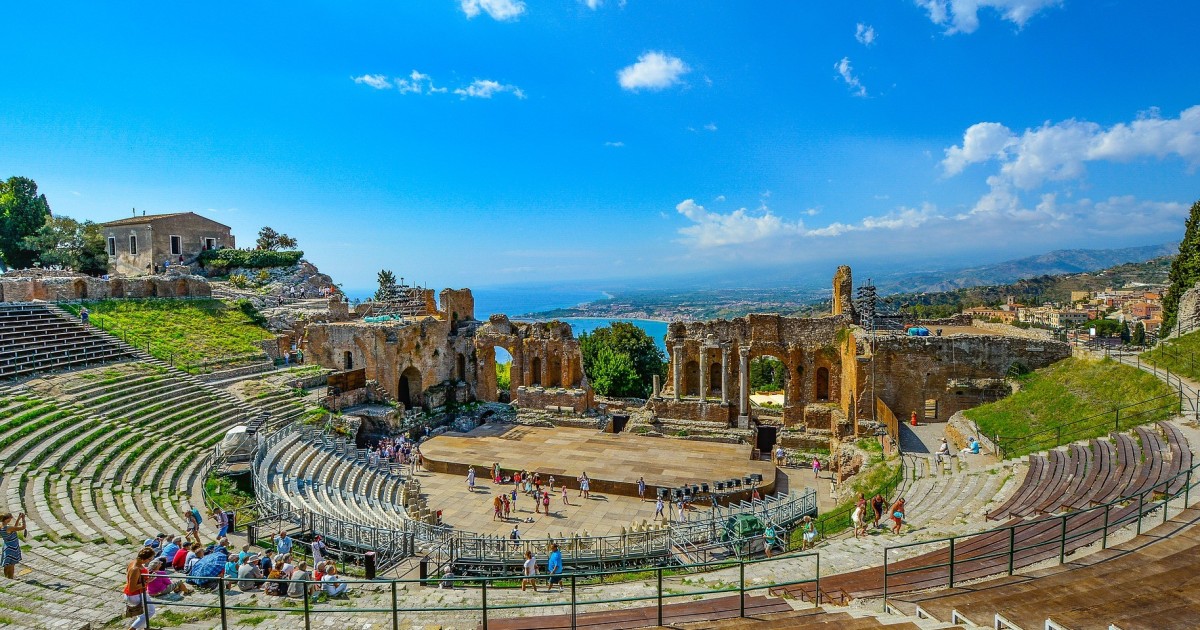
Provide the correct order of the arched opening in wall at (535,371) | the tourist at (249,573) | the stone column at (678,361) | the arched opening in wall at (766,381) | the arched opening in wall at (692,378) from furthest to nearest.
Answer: the arched opening in wall at (766,381)
the arched opening in wall at (535,371)
the arched opening in wall at (692,378)
the stone column at (678,361)
the tourist at (249,573)

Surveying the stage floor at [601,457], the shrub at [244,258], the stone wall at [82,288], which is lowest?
the stage floor at [601,457]

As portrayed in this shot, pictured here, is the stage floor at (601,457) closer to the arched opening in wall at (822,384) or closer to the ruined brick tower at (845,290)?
the arched opening in wall at (822,384)

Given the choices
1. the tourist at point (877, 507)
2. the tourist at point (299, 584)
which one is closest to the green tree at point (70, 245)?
the tourist at point (299, 584)

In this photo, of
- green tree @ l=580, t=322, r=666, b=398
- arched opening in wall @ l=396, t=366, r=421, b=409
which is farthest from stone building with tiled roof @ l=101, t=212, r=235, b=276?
green tree @ l=580, t=322, r=666, b=398

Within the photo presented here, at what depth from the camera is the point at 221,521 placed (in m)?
14.4

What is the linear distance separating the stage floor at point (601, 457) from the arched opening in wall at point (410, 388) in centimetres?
549

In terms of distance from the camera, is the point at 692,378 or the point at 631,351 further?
the point at 631,351

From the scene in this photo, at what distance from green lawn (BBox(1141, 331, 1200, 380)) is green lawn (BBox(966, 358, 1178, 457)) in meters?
1.27

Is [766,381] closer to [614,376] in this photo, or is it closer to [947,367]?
[614,376]

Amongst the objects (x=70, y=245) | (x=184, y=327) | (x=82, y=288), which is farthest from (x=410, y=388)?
(x=70, y=245)

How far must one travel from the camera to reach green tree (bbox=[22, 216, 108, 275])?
4612cm

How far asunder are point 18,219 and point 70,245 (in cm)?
360

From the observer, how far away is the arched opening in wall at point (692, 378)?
35.1m

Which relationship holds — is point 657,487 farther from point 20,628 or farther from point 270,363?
point 270,363
